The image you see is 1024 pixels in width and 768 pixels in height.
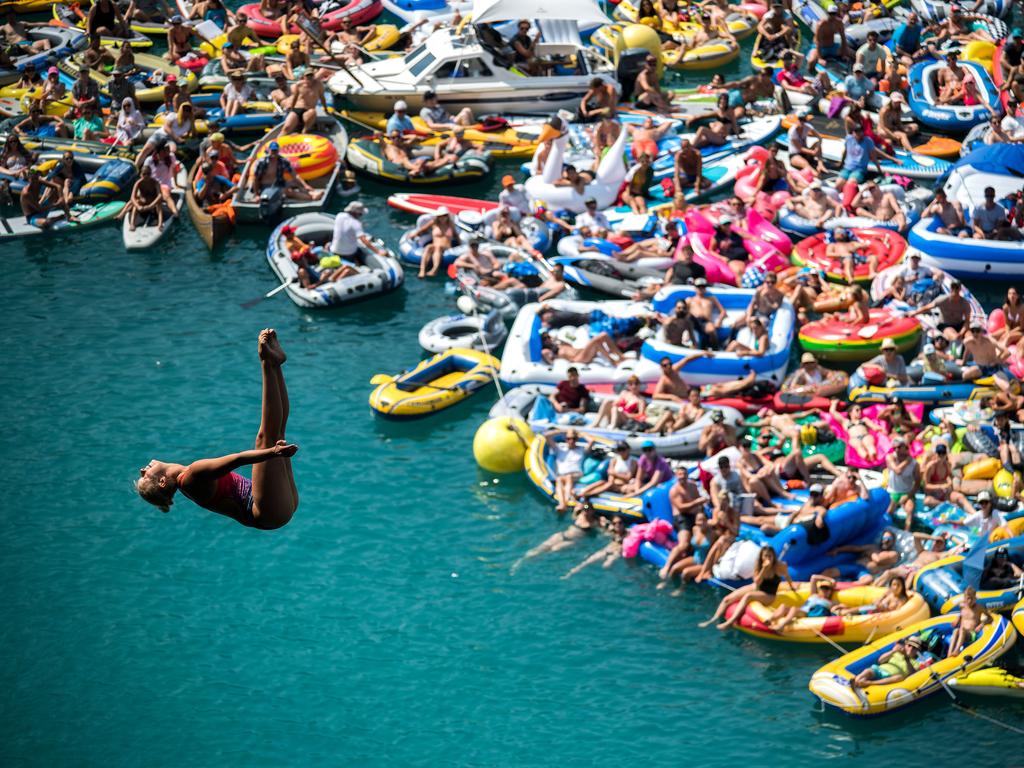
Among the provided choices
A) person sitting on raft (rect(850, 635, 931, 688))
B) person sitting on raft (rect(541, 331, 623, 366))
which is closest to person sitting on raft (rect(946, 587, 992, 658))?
person sitting on raft (rect(850, 635, 931, 688))

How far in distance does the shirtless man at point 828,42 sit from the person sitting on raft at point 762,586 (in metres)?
17.6

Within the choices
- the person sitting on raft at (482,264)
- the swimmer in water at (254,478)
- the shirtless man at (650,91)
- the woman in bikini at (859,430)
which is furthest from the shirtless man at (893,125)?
the swimmer in water at (254,478)

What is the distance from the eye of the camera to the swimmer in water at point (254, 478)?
331 inches

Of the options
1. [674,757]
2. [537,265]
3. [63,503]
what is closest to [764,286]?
[537,265]

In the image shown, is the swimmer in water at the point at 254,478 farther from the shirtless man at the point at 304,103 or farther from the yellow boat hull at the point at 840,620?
the shirtless man at the point at 304,103

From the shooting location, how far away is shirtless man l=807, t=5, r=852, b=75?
3331 centimetres

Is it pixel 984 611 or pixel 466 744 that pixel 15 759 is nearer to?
pixel 466 744

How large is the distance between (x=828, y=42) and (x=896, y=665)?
1938 cm

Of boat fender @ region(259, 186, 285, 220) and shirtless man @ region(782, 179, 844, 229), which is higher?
shirtless man @ region(782, 179, 844, 229)

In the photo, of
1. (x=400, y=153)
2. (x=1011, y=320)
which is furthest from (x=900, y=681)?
(x=400, y=153)

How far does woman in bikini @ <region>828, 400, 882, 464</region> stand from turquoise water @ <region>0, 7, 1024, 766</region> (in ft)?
11.2

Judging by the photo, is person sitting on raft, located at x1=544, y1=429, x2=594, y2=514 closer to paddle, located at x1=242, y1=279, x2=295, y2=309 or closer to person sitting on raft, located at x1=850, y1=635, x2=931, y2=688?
person sitting on raft, located at x1=850, y1=635, x2=931, y2=688

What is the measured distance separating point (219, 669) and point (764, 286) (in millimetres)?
10043

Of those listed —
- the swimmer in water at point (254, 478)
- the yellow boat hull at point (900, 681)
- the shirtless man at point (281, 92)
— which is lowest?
the shirtless man at point (281, 92)
